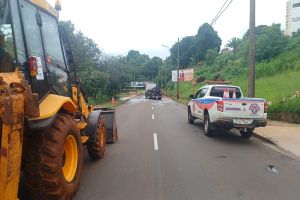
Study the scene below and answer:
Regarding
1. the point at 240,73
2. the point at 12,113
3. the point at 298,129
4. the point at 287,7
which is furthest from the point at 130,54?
the point at 12,113

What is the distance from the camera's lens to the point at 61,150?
590 cm

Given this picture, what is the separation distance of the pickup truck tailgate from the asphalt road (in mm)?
898

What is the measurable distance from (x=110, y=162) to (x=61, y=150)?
12.3 feet

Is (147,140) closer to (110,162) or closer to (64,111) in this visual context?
(110,162)

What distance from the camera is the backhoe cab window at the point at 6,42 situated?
5418mm

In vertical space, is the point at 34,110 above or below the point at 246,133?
above

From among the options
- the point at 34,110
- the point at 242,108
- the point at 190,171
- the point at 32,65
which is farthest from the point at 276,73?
the point at 34,110

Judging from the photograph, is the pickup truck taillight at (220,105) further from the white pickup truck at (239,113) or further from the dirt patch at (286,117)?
the dirt patch at (286,117)

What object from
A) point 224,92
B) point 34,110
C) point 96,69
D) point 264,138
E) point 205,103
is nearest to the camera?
point 34,110

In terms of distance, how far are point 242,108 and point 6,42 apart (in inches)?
364

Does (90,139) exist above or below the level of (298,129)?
above

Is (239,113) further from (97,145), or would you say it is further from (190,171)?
(97,145)

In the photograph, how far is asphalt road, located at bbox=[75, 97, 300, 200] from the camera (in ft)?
23.1

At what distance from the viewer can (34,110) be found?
5.21 metres
